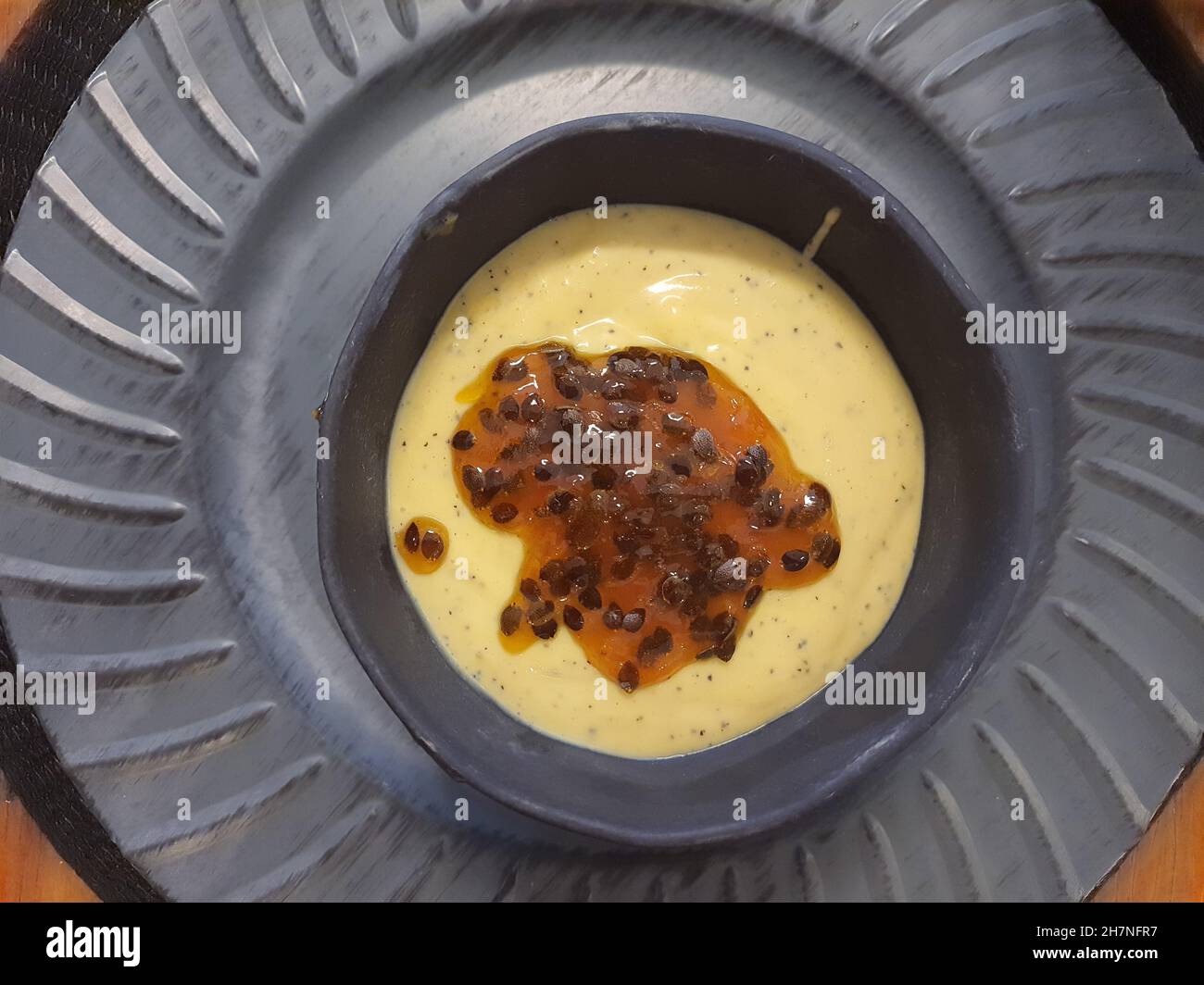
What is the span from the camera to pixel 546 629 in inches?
40.8

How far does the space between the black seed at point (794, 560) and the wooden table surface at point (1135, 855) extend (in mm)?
454

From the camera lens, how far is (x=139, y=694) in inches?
41.4

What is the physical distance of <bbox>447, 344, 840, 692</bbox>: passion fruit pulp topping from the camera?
3.32 feet

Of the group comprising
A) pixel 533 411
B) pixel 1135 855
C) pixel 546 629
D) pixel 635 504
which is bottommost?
pixel 1135 855

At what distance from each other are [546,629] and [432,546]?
0.46ft

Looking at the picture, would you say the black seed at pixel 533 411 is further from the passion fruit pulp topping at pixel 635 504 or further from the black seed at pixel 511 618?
the black seed at pixel 511 618

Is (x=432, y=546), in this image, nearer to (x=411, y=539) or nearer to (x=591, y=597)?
(x=411, y=539)

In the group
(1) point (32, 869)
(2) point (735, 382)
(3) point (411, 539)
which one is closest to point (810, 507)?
(2) point (735, 382)

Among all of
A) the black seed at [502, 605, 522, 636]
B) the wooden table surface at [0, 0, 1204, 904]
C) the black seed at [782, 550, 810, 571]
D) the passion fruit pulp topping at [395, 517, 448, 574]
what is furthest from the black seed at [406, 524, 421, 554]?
the wooden table surface at [0, 0, 1204, 904]

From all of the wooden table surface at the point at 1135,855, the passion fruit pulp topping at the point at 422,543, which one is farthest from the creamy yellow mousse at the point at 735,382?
the wooden table surface at the point at 1135,855

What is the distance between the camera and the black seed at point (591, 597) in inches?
40.2

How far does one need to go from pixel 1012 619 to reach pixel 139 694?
0.90 m

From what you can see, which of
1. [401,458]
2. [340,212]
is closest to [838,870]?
[401,458]

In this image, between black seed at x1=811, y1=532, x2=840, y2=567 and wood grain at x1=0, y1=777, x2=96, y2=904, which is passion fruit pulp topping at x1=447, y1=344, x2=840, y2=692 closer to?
black seed at x1=811, y1=532, x2=840, y2=567
